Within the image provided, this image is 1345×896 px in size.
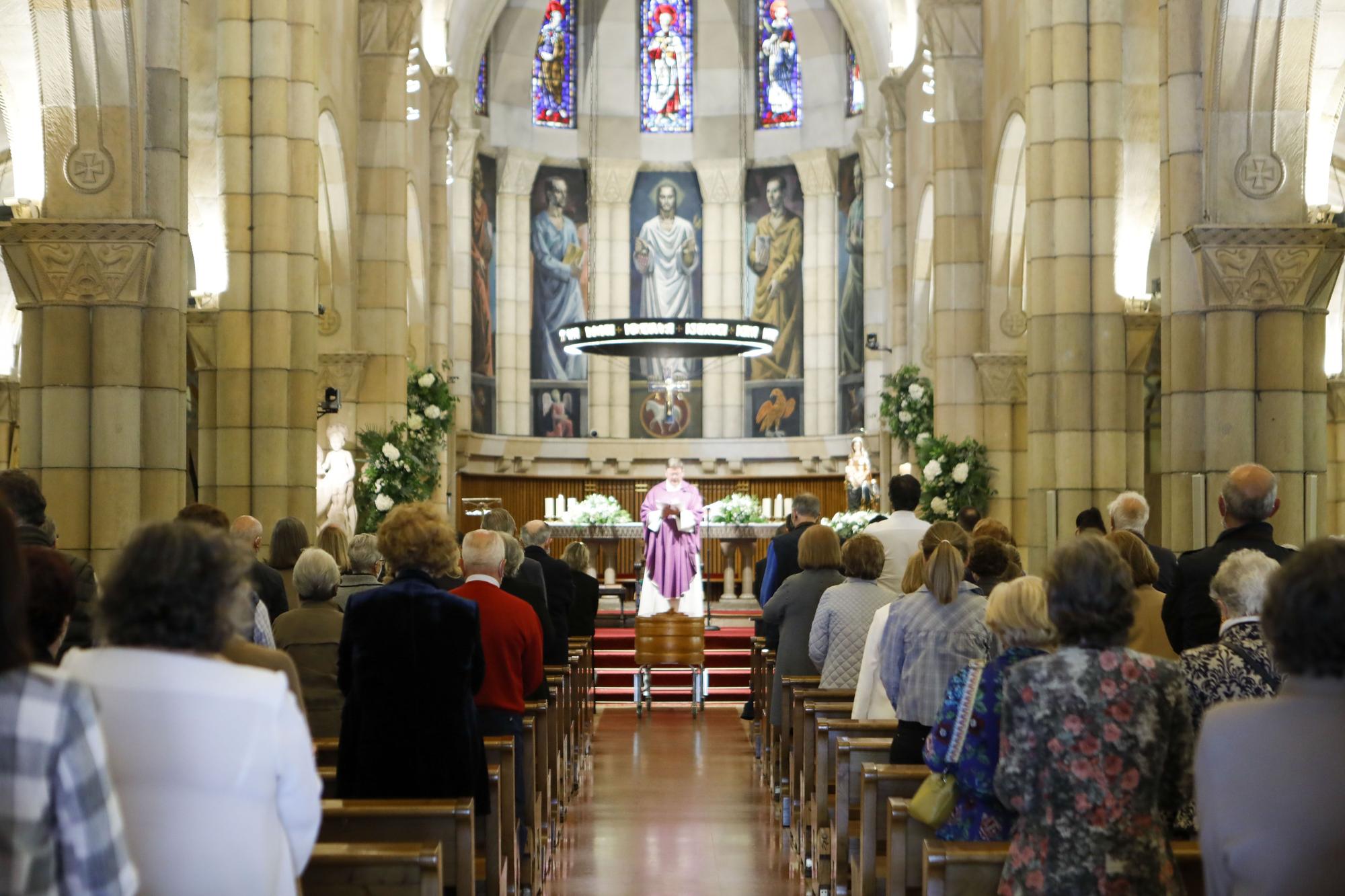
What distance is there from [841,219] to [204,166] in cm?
1586

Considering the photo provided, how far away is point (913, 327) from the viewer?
73.3 feet

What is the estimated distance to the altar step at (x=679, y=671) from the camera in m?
15.2

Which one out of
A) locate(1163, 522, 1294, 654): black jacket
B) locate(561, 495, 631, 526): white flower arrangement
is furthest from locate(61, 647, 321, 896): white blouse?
locate(561, 495, 631, 526): white flower arrangement

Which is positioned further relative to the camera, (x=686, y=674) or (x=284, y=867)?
(x=686, y=674)

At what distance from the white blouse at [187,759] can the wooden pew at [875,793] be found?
2.77 metres

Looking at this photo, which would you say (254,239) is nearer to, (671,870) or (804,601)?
(804,601)

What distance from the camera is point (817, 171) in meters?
28.7

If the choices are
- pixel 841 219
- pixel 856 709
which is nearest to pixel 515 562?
pixel 856 709

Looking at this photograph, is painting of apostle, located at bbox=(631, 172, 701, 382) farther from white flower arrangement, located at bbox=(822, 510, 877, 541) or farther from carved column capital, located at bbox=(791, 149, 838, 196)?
white flower arrangement, located at bbox=(822, 510, 877, 541)

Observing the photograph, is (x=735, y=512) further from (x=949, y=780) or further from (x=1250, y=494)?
(x=949, y=780)

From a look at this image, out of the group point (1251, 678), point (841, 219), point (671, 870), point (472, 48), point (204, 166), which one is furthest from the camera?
point (841, 219)

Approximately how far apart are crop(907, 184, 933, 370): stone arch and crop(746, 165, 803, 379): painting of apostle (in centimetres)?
675

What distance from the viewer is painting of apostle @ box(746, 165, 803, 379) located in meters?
29.1

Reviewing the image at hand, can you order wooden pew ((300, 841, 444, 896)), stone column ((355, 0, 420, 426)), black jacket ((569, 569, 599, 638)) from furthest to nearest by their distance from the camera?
stone column ((355, 0, 420, 426)) < black jacket ((569, 569, 599, 638)) < wooden pew ((300, 841, 444, 896))
